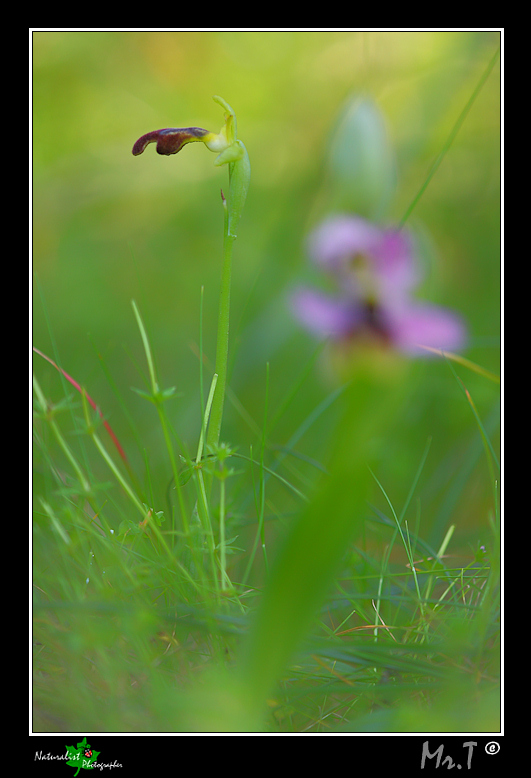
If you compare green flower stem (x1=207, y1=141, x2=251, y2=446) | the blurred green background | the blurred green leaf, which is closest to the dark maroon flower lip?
green flower stem (x1=207, y1=141, x2=251, y2=446)

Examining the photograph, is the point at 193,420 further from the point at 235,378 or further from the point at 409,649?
the point at 409,649

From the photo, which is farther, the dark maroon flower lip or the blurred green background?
the blurred green background

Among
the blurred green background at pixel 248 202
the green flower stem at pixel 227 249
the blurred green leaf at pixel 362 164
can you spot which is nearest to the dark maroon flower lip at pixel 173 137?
→ the green flower stem at pixel 227 249

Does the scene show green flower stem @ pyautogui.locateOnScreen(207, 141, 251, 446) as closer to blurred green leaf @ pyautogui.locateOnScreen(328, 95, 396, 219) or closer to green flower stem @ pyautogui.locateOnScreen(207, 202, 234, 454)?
green flower stem @ pyautogui.locateOnScreen(207, 202, 234, 454)

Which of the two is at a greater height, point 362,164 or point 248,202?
point 248,202

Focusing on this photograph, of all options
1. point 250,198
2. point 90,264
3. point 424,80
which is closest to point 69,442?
point 90,264

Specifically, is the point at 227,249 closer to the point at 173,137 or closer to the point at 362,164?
the point at 173,137

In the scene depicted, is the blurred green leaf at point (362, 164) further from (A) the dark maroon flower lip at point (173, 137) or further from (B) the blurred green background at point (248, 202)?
(B) the blurred green background at point (248, 202)

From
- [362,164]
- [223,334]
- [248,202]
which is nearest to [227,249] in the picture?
[223,334]
